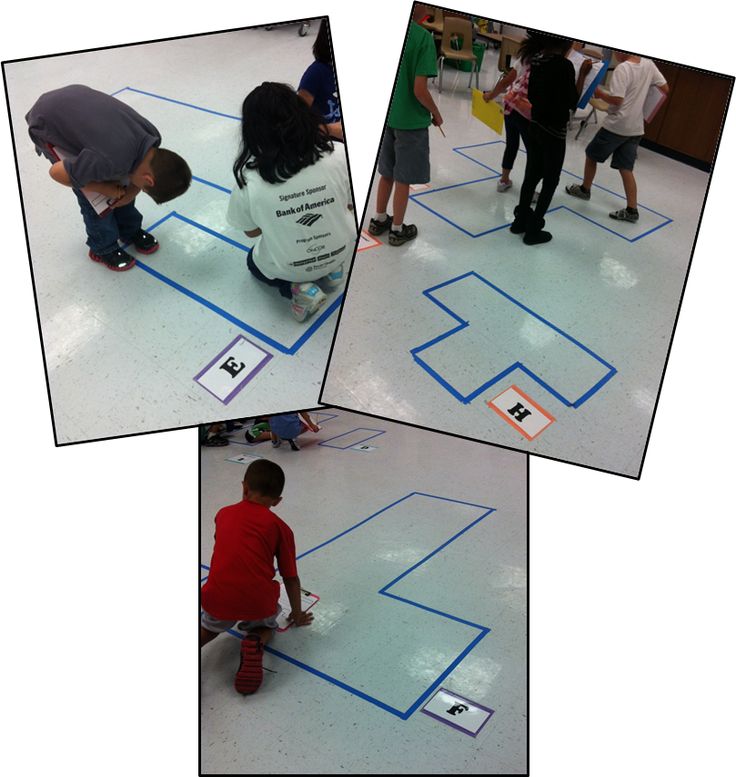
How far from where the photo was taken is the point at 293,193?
2582 mm

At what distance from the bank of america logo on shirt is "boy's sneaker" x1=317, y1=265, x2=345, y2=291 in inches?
10.0

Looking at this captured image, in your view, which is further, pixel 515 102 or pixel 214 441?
pixel 515 102

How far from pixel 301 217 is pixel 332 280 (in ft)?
1.13

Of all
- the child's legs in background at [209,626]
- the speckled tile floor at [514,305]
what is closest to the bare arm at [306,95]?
the speckled tile floor at [514,305]

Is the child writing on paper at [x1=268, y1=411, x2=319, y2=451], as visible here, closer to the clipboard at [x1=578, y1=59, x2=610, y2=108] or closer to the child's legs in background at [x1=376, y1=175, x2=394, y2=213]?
the child's legs in background at [x1=376, y1=175, x2=394, y2=213]

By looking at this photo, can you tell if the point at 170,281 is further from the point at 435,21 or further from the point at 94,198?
the point at 435,21

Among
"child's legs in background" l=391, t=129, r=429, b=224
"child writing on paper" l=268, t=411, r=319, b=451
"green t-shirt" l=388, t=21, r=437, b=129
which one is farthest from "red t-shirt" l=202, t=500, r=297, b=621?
"green t-shirt" l=388, t=21, r=437, b=129

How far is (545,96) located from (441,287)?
0.94 metres

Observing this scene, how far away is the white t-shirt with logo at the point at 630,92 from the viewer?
2729mm

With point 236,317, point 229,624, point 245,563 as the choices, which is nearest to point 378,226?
point 236,317

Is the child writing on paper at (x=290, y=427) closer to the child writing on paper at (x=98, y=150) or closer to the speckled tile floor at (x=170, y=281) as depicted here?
the speckled tile floor at (x=170, y=281)

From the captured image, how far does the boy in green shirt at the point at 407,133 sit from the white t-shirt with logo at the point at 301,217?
29cm

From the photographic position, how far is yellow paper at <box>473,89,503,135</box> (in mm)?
3205

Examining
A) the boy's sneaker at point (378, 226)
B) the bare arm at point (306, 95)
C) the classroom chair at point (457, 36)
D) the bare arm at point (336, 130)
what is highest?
the classroom chair at point (457, 36)
